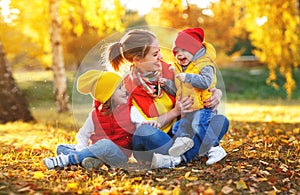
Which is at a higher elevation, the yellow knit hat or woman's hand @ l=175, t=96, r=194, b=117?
the yellow knit hat

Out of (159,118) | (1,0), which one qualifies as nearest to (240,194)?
(159,118)

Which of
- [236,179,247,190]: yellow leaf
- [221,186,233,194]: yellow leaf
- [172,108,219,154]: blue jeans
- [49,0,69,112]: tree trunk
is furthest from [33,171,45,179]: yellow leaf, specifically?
[49,0,69,112]: tree trunk

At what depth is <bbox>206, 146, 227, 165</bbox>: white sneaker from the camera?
13.6ft

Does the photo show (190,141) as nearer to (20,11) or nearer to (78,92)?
(78,92)

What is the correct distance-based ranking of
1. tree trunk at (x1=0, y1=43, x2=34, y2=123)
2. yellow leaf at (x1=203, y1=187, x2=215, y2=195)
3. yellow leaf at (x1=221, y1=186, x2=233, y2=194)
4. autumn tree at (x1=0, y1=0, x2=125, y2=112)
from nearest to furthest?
yellow leaf at (x1=203, y1=187, x2=215, y2=195) < yellow leaf at (x1=221, y1=186, x2=233, y2=194) < autumn tree at (x1=0, y1=0, x2=125, y2=112) < tree trunk at (x1=0, y1=43, x2=34, y2=123)

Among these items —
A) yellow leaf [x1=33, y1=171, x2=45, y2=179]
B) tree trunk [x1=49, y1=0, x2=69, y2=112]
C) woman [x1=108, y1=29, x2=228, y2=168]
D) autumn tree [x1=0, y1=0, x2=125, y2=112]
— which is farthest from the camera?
tree trunk [x1=49, y1=0, x2=69, y2=112]

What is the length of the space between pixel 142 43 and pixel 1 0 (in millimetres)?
4775

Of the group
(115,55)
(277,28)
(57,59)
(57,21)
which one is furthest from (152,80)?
(277,28)

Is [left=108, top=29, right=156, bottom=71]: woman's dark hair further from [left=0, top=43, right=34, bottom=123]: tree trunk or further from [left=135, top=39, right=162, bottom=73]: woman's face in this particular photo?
[left=0, top=43, right=34, bottom=123]: tree trunk

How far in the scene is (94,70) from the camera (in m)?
4.12

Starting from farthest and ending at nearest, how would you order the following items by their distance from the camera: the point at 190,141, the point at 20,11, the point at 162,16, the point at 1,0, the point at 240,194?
1. the point at 162,16
2. the point at 20,11
3. the point at 1,0
4. the point at 190,141
5. the point at 240,194

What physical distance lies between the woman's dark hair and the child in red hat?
0.86ft

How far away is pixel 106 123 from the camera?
4.09 meters

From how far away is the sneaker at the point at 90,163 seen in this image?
3965mm
